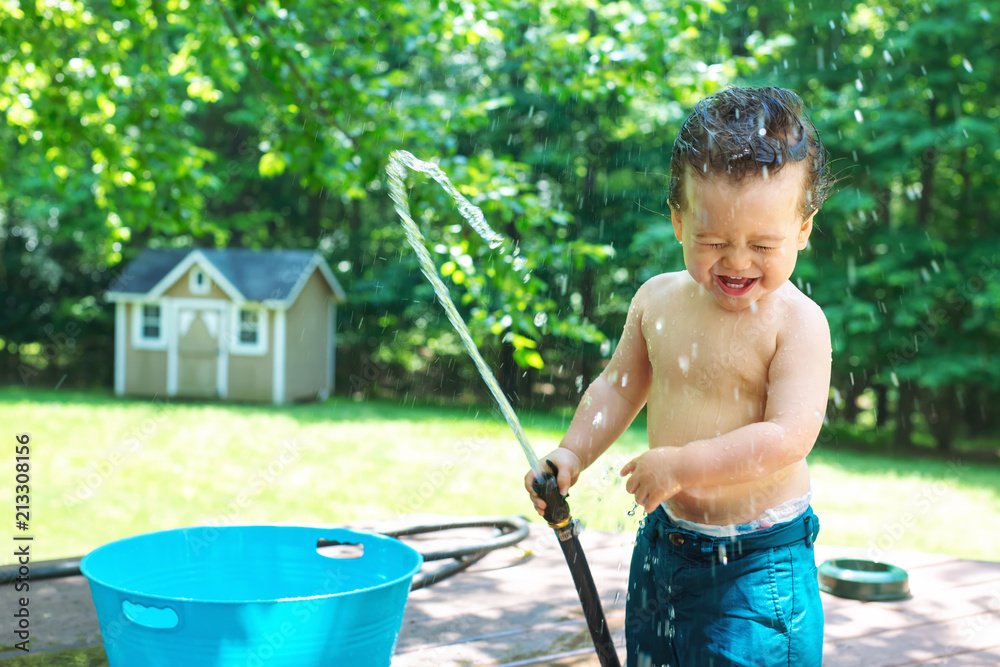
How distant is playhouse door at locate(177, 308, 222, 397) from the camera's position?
Result: 13.0 metres

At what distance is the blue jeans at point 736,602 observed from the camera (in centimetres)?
143

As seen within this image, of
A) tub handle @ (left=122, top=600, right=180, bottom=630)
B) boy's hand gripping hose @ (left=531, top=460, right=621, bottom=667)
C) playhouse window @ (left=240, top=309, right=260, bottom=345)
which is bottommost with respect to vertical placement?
playhouse window @ (left=240, top=309, right=260, bottom=345)

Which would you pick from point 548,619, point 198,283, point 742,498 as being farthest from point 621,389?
point 198,283

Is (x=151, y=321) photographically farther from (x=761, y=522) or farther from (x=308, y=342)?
(x=761, y=522)

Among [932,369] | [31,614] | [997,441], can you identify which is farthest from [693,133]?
[997,441]

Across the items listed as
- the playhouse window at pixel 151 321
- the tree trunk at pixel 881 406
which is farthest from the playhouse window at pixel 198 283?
the tree trunk at pixel 881 406

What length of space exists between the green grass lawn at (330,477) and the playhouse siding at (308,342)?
4.87 ft

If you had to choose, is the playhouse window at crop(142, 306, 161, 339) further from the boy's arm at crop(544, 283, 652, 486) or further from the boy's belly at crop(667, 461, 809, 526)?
the boy's belly at crop(667, 461, 809, 526)

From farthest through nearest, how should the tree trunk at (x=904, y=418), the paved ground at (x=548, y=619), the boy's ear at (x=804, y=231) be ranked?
the tree trunk at (x=904, y=418) < the paved ground at (x=548, y=619) < the boy's ear at (x=804, y=231)

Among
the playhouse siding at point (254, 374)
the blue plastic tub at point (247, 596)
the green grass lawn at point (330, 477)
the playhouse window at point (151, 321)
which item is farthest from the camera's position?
the playhouse window at point (151, 321)

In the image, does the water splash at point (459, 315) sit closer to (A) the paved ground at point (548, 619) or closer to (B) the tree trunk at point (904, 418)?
(A) the paved ground at point (548, 619)

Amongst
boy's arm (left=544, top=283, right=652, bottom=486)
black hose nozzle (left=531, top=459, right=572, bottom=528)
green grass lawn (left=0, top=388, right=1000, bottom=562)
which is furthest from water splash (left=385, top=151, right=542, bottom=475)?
green grass lawn (left=0, top=388, right=1000, bottom=562)

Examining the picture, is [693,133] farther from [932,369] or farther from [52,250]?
[52,250]

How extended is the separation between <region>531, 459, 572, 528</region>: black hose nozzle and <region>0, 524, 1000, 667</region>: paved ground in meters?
0.66
